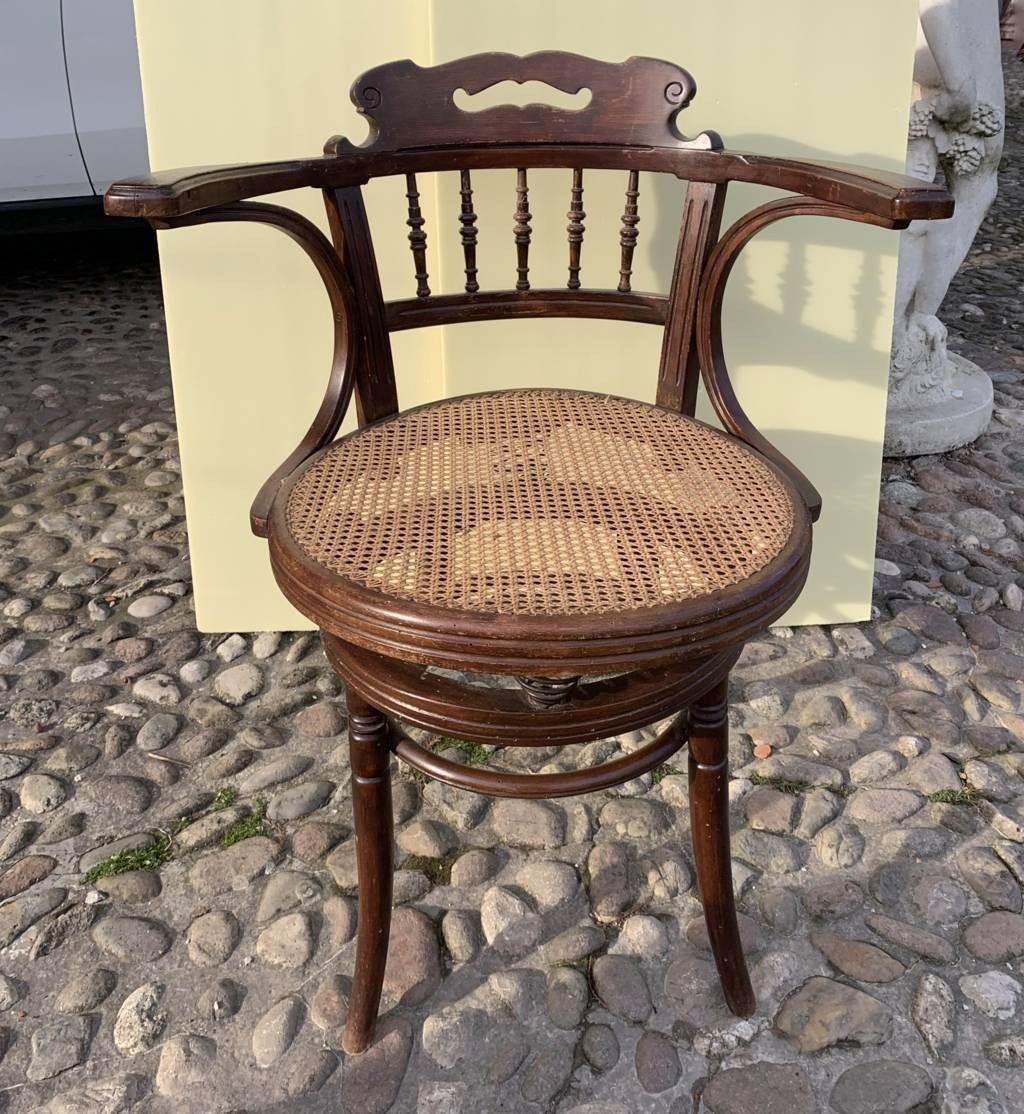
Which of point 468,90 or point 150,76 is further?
point 150,76

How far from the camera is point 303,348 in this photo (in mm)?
2229

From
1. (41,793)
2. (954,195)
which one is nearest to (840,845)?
(41,793)

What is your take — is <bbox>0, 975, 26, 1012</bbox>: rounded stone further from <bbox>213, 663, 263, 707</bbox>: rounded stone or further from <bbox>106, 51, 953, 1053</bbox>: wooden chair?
<bbox>213, 663, 263, 707</bbox>: rounded stone

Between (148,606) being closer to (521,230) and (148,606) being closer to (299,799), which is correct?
(299,799)

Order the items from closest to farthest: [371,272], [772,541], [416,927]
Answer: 1. [772,541]
2. [371,272]
3. [416,927]

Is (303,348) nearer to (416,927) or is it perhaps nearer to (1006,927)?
(416,927)

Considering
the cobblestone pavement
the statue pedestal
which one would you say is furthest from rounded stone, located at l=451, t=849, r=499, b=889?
the statue pedestal

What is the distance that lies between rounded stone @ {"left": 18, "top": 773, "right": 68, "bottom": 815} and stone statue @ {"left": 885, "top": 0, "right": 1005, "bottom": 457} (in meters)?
2.40

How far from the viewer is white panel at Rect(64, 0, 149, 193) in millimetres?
4191

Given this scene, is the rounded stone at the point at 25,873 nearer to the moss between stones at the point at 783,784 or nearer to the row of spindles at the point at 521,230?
the row of spindles at the point at 521,230

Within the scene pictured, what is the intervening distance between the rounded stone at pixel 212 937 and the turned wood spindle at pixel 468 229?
104 cm

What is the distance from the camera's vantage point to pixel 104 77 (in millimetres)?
4219

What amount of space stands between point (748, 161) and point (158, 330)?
3438 mm

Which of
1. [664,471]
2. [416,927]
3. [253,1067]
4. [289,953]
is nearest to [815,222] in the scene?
[664,471]
